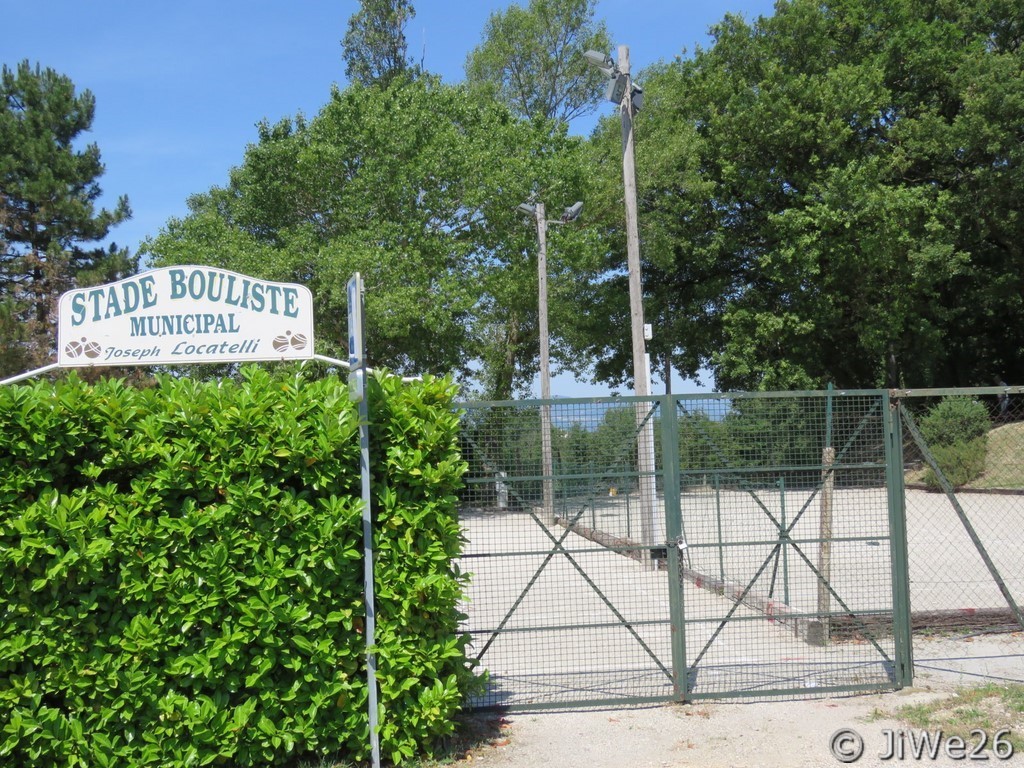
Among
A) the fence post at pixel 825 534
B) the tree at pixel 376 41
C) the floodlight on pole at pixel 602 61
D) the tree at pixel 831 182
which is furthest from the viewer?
the tree at pixel 376 41

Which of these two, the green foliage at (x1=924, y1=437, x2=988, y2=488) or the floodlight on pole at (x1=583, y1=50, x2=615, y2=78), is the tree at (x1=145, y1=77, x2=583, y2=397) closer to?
the floodlight on pole at (x1=583, y1=50, x2=615, y2=78)

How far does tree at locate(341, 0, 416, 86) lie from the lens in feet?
113

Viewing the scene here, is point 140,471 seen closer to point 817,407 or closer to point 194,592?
point 194,592

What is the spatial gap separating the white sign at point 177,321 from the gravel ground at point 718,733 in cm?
307

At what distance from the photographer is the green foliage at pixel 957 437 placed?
33.4 ft

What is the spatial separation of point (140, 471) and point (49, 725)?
5.04 ft

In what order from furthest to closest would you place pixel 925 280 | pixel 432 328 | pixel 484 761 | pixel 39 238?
1. pixel 39 238
2. pixel 925 280
3. pixel 432 328
4. pixel 484 761

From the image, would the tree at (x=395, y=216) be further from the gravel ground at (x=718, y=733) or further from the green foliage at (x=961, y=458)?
the gravel ground at (x=718, y=733)

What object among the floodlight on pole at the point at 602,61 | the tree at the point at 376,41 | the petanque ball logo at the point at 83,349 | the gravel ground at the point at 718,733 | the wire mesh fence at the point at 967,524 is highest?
the tree at the point at 376,41

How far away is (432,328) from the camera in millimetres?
21109

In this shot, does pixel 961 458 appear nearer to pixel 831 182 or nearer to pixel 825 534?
pixel 825 534

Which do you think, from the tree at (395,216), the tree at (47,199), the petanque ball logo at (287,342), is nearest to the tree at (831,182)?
the tree at (395,216)

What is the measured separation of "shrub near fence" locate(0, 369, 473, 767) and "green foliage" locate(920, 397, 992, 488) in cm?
695

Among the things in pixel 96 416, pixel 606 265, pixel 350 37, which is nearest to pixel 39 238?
pixel 350 37
